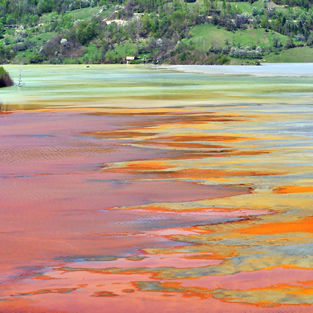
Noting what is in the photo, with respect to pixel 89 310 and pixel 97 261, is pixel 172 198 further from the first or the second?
pixel 89 310

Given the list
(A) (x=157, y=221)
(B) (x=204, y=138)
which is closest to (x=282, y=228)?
(A) (x=157, y=221)

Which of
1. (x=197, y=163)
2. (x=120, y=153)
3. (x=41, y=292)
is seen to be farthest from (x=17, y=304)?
(x=120, y=153)

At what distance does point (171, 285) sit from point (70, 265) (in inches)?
62.9

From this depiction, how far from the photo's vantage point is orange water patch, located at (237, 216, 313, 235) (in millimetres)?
13878

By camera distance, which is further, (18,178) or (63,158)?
(63,158)

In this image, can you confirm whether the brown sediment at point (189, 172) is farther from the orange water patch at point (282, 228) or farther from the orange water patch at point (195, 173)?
the orange water patch at point (282, 228)

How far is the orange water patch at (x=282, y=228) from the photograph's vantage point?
13.9 metres

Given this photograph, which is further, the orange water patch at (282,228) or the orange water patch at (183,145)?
the orange water patch at (183,145)

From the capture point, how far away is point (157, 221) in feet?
48.5

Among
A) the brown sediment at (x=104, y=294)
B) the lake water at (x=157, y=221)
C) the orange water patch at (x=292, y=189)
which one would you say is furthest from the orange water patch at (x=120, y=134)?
the brown sediment at (x=104, y=294)

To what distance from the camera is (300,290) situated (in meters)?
10.7

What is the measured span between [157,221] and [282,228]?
2.03m

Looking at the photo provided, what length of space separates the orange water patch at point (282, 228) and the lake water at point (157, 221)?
3 cm

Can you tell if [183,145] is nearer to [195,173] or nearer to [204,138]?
[204,138]
